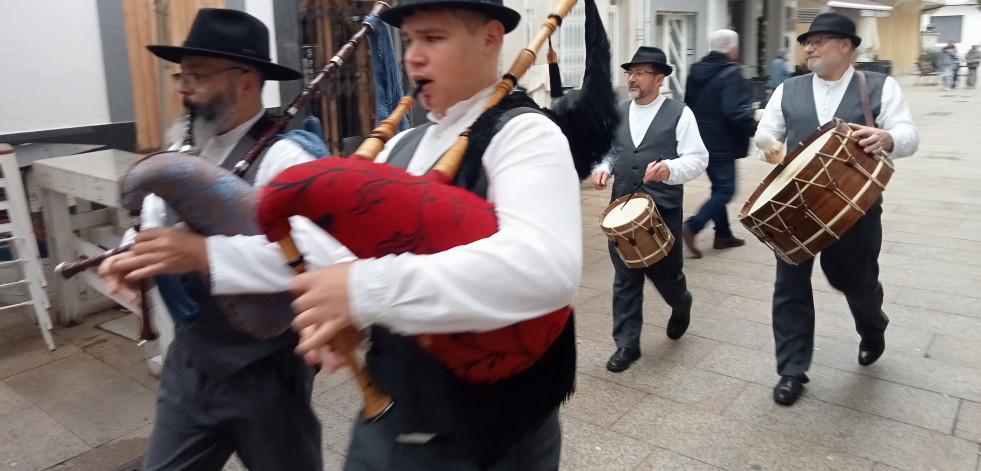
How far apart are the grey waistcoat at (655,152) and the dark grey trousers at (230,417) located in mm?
2640

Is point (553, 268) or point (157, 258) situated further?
point (157, 258)

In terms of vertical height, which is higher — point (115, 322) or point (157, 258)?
point (157, 258)

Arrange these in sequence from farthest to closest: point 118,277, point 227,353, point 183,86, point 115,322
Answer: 1. point 115,322
2. point 183,86
3. point 227,353
4. point 118,277

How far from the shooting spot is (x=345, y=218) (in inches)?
44.8

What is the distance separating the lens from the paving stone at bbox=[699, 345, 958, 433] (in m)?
3.57

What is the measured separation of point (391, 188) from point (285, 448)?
1220 mm

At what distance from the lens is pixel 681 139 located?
13.9ft

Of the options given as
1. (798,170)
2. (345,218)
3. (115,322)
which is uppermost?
(345,218)

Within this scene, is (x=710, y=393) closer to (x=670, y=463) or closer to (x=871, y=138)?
(x=670, y=463)

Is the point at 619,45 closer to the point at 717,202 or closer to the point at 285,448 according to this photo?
the point at 717,202

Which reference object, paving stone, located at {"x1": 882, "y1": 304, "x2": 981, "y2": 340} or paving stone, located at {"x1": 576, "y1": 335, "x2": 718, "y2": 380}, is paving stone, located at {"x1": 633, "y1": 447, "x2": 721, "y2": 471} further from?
paving stone, located at {"x1": 882, "y1": 304, "x2": 981, "y2": 340}

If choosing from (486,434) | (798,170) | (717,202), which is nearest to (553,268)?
(486,434)

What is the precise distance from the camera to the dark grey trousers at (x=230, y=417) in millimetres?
2020

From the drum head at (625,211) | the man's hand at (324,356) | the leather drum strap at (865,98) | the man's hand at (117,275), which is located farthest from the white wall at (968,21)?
the man's hand at (324,356)
